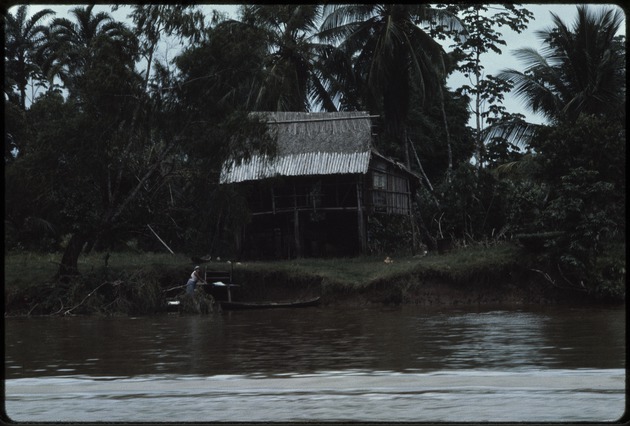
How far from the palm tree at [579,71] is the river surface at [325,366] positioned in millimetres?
7866

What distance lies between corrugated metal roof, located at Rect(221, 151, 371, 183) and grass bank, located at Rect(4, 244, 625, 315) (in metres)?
4.23

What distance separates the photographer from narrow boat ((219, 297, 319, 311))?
21.4 meters

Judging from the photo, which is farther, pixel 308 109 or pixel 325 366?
pixel 308 109

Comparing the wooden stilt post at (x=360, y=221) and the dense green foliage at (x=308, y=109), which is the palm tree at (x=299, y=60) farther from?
the wooden stilt post at (x=360, y=221)

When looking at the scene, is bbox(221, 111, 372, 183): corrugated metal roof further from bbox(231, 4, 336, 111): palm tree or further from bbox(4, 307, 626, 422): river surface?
bbox(4, 307, 626, 422): river surface

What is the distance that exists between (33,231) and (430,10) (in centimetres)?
1477

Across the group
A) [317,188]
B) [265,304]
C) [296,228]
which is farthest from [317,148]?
[265,304]

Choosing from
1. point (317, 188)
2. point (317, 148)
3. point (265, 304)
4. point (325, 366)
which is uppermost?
point (317, 148)

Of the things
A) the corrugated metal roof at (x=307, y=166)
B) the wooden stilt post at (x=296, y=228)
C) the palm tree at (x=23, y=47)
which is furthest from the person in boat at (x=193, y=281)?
the palm tree at (x=23, y=47)

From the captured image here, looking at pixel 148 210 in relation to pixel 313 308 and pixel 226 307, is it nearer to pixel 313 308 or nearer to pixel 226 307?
pixel 226 307

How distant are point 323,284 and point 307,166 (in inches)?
238

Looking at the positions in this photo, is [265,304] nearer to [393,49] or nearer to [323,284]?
[323,284]

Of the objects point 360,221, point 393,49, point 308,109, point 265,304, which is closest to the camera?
point 265,304

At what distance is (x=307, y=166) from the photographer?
90.1ft
